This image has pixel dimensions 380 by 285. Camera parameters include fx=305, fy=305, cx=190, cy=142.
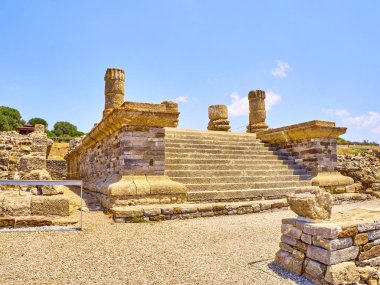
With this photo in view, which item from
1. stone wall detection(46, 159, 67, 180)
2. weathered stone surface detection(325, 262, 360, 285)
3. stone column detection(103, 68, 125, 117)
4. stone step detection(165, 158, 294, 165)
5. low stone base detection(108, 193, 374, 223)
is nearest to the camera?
weathered stone surface detection(325, 262, 360, 285)

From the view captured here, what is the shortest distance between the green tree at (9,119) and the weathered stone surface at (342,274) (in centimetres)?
5817

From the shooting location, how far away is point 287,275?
3.27 metres

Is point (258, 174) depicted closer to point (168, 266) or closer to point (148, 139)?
point (148, 139)

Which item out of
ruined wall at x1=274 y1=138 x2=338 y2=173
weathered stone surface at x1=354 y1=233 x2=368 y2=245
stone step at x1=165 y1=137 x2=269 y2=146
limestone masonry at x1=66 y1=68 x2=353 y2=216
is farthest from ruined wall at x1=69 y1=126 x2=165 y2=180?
ruined wall at x1=274 y1=138 x2=338 y2=173

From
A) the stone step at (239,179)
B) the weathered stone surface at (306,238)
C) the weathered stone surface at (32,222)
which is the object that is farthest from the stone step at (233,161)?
the weathered stone surface at (306,238)

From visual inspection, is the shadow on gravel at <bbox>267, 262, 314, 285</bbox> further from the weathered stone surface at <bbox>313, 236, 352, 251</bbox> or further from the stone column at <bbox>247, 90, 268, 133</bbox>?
the stone column at <bbox>247, 90, 268, 133</bbox>

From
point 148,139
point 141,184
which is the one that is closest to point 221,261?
point 141,184

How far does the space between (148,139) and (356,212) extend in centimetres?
425

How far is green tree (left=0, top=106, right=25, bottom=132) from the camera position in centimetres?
5162

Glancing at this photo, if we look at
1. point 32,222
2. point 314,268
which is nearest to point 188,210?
point 32,222

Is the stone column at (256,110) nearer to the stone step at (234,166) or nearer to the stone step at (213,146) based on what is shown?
the stone step at (213,146)

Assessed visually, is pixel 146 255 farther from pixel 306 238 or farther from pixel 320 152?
pixel 320 152

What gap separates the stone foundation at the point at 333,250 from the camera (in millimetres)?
3023

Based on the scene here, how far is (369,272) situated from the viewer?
10.4 ft
